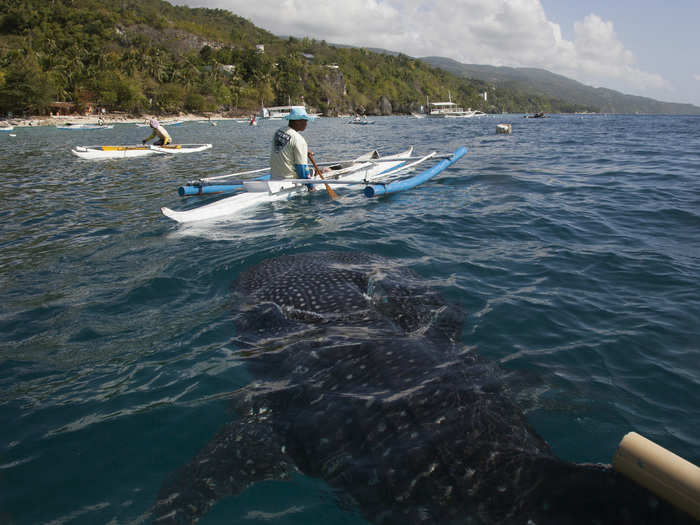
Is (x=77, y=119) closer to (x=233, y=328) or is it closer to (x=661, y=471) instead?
(x=233, y=328)

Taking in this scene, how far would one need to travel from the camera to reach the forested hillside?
75.1m

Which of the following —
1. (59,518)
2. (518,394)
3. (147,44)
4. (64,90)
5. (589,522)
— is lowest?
(59,518)

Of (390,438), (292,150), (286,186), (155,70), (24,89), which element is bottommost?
(390,438)

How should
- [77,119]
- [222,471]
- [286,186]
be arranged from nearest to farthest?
[222,471] → [286,186] → [77,119]

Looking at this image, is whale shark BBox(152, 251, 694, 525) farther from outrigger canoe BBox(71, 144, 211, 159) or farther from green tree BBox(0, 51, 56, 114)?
green tree BBox(0, 51, 56, 114)

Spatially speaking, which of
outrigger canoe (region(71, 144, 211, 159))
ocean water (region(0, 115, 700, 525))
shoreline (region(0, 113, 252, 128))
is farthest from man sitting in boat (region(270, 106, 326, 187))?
shoreline (region(0, 113, 252, 128))

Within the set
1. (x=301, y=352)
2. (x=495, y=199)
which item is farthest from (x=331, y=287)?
(x=495, y=199)

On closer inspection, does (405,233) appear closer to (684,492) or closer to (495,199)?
(495,199)

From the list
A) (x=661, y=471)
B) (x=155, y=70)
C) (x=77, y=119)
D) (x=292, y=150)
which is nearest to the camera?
(x=661, y=471)

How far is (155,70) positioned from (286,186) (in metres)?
107

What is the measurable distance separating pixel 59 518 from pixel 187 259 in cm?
470

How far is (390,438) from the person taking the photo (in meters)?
2.31

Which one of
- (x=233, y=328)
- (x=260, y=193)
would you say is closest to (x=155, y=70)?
(x=260, y=193)

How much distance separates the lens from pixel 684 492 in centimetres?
139
